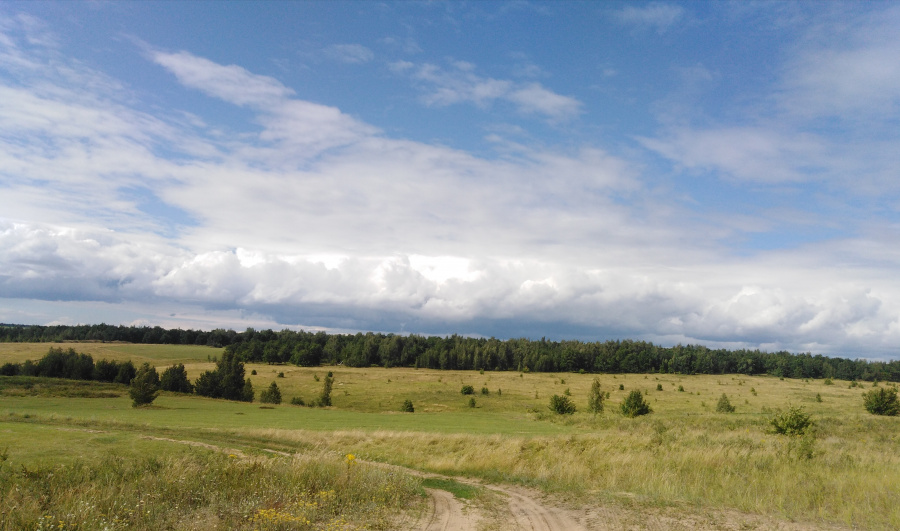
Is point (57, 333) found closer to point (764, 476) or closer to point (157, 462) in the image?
point (157, 462)

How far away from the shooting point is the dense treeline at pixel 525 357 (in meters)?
143

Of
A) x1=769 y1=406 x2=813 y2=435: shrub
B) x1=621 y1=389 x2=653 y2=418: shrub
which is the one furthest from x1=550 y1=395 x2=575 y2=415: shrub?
x1=769 y1=406 x2=813 y2=435: shrub

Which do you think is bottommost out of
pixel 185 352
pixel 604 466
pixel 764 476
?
pixel 185 352

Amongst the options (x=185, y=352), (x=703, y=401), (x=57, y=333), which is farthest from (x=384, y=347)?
(x=57, y=333)

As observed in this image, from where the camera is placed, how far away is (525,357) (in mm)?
153500

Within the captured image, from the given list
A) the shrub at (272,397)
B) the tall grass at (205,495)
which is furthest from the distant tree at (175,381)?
the tall grass at (205,495)

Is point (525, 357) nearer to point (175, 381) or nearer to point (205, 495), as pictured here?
point (175, 381)

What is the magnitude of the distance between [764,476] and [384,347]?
144 metres

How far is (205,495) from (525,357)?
146m

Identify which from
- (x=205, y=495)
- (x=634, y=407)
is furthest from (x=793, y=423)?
(x=205, y=495)

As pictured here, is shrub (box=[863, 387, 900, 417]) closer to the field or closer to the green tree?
the field

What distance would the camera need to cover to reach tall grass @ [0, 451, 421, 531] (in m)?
9.73

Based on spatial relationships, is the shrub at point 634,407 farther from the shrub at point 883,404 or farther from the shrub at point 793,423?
the shrub at point 883,404

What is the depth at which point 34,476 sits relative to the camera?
39.9 feet
